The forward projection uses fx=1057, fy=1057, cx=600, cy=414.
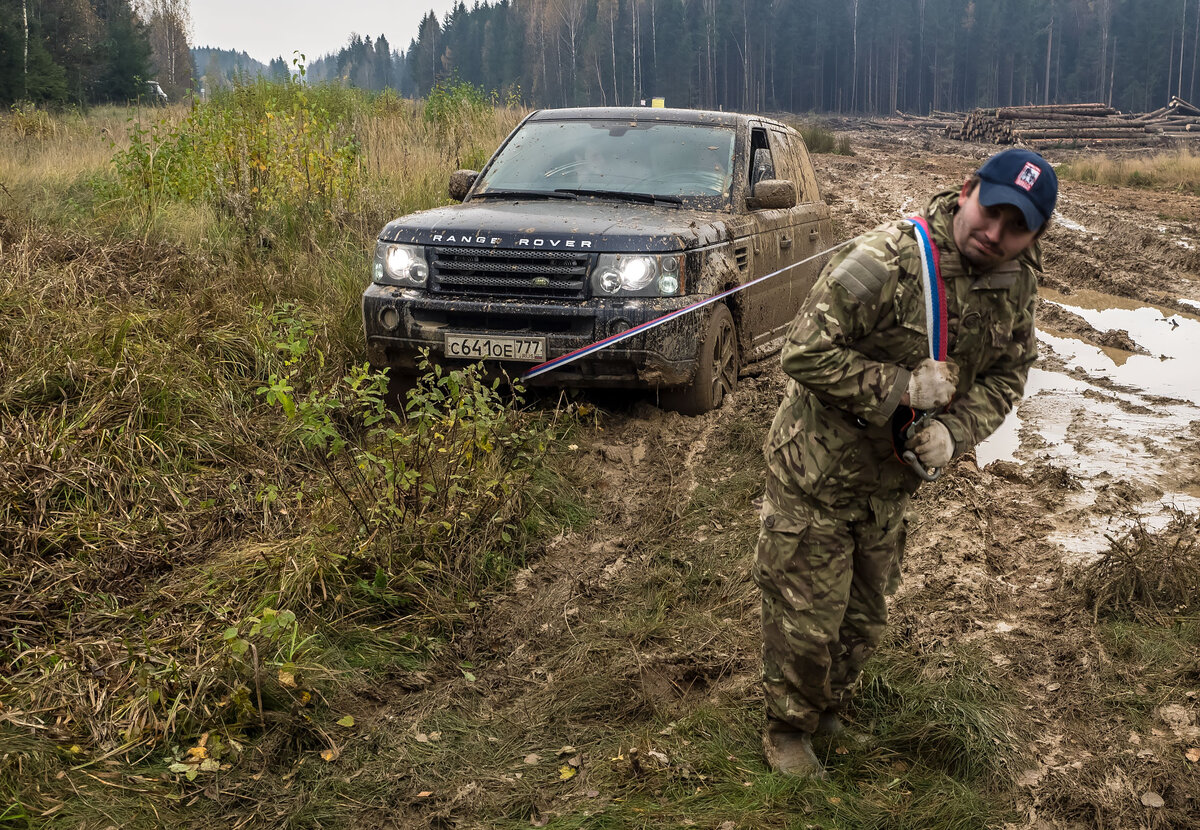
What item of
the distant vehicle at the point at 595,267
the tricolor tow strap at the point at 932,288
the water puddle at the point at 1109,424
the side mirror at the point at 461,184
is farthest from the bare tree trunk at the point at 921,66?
the tricolor tow strap at the point at 932,288

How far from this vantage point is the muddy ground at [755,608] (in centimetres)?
307

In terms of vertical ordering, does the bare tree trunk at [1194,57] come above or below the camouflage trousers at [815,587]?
above

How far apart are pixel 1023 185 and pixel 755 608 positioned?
2.13 m

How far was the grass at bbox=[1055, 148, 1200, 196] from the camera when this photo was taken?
2130 centimetres

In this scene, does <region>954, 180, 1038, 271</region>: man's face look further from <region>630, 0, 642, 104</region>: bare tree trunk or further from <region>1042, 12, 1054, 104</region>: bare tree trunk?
<region>1042, 12, 1054, 104</region>: bare tree trunk

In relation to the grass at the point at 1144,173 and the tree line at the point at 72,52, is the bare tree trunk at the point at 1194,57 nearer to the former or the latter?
the grass at the point at 1144,173

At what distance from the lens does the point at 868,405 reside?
8.87 feet

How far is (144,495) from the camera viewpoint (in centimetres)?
465

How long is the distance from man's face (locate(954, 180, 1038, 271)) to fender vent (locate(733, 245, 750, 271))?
3436 mm

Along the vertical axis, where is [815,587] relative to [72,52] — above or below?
below

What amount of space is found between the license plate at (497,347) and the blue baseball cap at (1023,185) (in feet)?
10.4

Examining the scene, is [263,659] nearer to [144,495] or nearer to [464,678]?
[464,678]

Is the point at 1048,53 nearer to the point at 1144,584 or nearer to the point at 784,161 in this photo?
the point at 784,161

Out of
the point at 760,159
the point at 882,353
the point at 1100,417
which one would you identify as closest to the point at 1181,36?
the point at 1100,417
